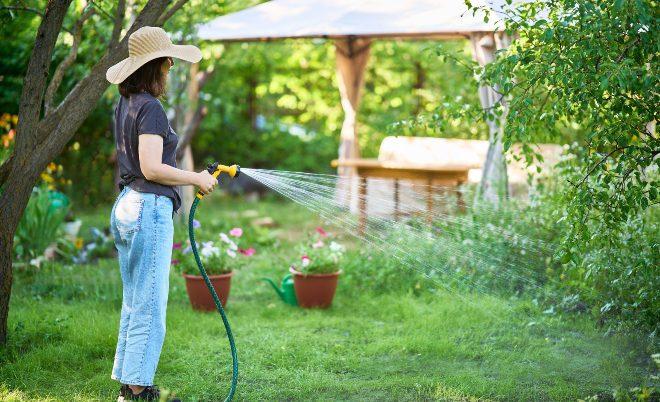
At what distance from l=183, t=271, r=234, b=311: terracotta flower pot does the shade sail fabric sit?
284 cm

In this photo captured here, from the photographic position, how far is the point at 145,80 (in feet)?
9.70

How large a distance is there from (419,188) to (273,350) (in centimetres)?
365

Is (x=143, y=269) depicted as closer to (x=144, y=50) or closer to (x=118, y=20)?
(x=144, y=50)

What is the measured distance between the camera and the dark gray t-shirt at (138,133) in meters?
2.81

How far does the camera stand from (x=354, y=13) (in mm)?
7102

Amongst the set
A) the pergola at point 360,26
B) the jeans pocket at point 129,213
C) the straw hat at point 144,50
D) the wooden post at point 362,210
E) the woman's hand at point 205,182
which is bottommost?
the wooden post at point 362,210

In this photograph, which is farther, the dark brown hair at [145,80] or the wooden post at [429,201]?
the wooden post at [429,201]

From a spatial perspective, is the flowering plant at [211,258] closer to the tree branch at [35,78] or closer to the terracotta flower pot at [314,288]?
the terracotta flower pot at [314,288]

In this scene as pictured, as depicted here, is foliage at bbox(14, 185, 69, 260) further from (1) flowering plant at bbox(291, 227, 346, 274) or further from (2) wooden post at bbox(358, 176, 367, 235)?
(2) wooden post at bbox(358, 176, 367, 235)

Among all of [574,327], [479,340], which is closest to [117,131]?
[479,340]

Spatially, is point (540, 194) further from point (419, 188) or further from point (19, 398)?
point (19, 398)

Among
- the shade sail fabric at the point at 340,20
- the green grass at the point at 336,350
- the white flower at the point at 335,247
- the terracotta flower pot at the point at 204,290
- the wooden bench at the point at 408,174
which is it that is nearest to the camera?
the green grass at the point at 336,350

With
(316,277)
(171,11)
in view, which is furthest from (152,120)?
(316,277)

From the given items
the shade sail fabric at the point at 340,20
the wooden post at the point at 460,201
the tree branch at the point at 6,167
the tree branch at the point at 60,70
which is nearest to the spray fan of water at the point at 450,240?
the wooden post at the point at 460,201
